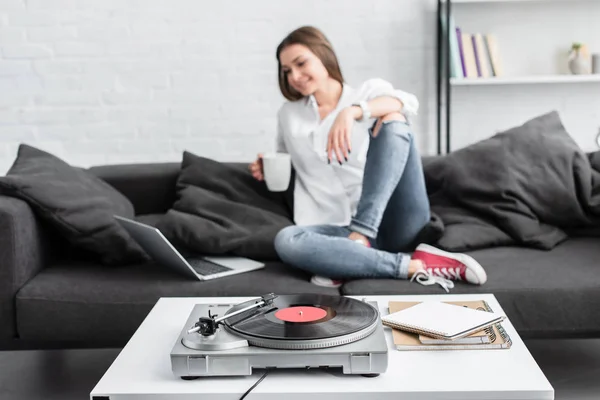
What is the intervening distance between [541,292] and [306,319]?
0.95 metres

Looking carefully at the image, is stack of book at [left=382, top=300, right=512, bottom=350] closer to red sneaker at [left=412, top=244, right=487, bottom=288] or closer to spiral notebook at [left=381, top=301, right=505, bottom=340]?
spiral notebook at [left=381, top=301, right=505, bottom=340]

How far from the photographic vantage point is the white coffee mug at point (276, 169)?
230 centimetres

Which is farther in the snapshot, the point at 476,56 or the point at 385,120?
the point at 476,56

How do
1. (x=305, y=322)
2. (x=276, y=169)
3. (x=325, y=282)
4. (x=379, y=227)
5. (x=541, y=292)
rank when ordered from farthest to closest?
(x=379, y=227)
(x=276, y=169)
(x=325, y=282)
(x=541, y=292)
(x=305, y=322)

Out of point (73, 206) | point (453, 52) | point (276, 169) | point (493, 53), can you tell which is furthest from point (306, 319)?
point (493, 53)

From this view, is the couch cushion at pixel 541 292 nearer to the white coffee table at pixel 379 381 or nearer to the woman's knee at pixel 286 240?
the woman's knee at pixel 286 240

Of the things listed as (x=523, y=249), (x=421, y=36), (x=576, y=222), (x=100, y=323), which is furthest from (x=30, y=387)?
(x=421, y=36)

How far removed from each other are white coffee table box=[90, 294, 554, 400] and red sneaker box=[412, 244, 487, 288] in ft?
2.33

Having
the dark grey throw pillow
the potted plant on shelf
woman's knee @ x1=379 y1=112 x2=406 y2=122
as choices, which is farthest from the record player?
the potted plant on shelf

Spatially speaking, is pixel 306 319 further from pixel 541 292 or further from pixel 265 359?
pixel 541 292

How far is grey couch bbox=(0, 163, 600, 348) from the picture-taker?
77.7 inches

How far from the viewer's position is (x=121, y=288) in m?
2.04

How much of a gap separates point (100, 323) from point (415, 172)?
1060mm

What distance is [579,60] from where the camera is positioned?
3439 millimetres
